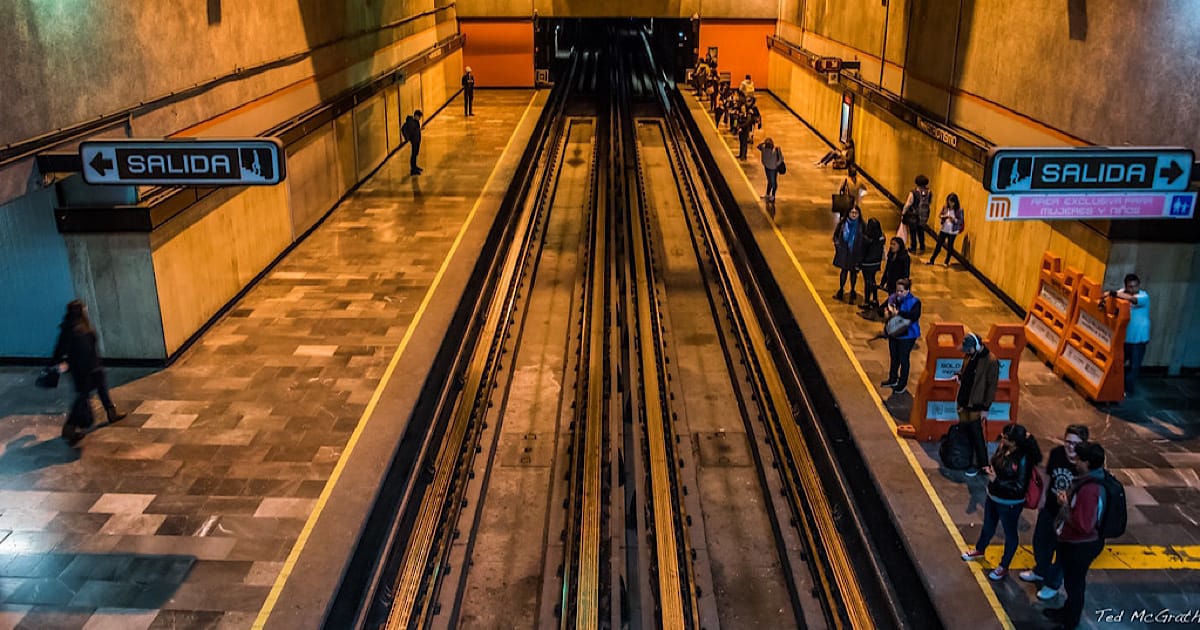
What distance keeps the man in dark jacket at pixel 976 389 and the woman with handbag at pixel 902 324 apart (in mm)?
1430

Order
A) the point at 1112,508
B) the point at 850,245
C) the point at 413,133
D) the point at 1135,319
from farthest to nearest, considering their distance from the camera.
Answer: the point at 413,133 < the point at 850,245 < the point at 1135,319 < the point at 1112,508

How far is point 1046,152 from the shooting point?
27.0 feet

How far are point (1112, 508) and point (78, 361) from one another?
936 cm

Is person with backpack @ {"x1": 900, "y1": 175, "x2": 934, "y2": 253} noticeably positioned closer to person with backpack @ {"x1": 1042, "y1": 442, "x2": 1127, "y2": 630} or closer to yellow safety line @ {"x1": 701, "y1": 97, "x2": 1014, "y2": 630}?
yellow safety line @ {"x1": 701, "y1": 97, "x2": 1014, "y2": 630}

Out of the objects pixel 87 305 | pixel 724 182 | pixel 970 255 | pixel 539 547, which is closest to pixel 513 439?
pixel 539 547

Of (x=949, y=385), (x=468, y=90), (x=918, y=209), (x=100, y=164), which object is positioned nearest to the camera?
(x=100, y=164)

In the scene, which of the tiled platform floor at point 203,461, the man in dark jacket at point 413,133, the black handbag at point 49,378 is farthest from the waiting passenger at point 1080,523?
the man in dark jacket at point 413,133

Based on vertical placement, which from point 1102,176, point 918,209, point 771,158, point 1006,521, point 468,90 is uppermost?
point 1102,176

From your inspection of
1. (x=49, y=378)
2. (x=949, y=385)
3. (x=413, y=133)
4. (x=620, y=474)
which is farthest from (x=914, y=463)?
(x=413, y=133)

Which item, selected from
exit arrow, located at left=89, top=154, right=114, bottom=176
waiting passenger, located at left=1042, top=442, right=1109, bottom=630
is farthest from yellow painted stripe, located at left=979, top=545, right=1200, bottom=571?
exit arrow, located at left=89, top=154, right=114, bottom=176

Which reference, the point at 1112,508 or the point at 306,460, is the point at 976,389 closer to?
the point at 1112,508

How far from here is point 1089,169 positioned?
27.0ft

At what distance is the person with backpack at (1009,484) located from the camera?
7.02 m

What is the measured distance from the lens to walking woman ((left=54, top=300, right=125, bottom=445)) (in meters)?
9.47
